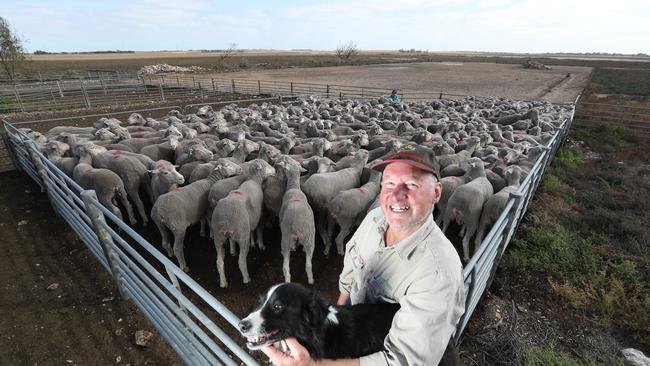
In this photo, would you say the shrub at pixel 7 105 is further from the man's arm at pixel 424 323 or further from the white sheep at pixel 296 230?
the man's arm at pixel 424 323

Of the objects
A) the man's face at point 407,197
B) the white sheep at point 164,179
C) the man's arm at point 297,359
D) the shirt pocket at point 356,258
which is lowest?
the white sheep at point 164,179

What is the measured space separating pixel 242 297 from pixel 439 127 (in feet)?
32.1

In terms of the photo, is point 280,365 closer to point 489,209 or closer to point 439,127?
point 489,209

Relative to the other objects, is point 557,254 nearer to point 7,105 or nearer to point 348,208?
point 348,208

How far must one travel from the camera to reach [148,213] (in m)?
7.63

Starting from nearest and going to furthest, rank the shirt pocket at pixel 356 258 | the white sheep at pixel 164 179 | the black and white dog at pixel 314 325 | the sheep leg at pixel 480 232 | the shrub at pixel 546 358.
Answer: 1. the black and white dog at pixel 314 325
2. the shirt pocket at pixel 356 258
3. the shrub at pixel 546 358
4. the sheep leg at pixel 480 232
5. the white sheep at pixel 164 179

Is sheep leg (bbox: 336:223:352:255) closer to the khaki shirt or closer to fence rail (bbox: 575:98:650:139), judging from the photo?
the khaki shirt

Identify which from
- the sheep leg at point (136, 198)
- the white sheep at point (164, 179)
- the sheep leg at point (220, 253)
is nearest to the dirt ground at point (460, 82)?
the white sheep at point (164, 179)

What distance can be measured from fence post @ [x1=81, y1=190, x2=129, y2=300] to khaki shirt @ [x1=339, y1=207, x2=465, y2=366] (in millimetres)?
3488

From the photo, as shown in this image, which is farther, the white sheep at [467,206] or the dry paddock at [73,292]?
the white sheep at [467,206]

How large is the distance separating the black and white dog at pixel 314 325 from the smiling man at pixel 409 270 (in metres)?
0.09

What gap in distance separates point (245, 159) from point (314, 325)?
24.5ft

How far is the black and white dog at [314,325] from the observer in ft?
6.16

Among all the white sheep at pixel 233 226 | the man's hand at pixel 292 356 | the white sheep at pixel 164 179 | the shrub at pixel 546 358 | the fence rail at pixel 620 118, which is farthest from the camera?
the fence rail at pixel 620 118
